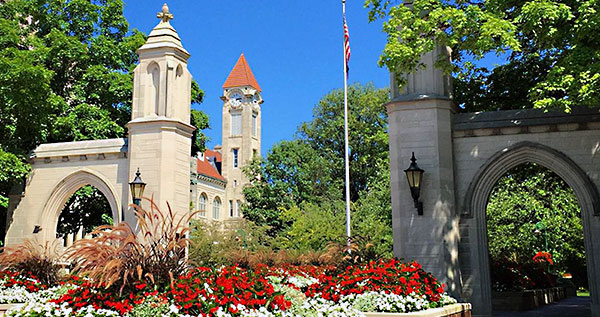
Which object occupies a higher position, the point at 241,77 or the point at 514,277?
the point at 241,77

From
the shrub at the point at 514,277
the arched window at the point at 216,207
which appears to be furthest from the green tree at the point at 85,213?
the arched window at the point at 216,207

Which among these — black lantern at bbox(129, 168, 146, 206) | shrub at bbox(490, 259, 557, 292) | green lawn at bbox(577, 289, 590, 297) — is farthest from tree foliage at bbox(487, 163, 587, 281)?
black lantern at bbox(129, 168, 146, 206)

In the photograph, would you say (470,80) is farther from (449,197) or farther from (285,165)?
(285,165)

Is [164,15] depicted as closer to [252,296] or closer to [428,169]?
[428,169]

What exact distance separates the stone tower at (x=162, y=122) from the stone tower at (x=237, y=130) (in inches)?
2178

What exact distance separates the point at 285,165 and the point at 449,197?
25.9 m

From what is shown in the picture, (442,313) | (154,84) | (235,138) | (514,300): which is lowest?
(514,300)

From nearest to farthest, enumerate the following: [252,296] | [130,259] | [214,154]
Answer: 1. [130,259]
2. [252,296]
3. [214,154]

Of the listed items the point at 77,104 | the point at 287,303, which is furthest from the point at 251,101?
the point at 287,303

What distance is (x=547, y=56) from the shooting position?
1476cm

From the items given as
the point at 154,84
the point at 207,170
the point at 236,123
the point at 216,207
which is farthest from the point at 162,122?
the point at 236,123

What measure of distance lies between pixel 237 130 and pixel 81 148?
5632 centimetres

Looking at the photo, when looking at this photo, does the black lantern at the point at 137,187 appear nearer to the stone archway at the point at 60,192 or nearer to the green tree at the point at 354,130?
the stone archway at the point at 60,192

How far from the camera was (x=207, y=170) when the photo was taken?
69.4 m
